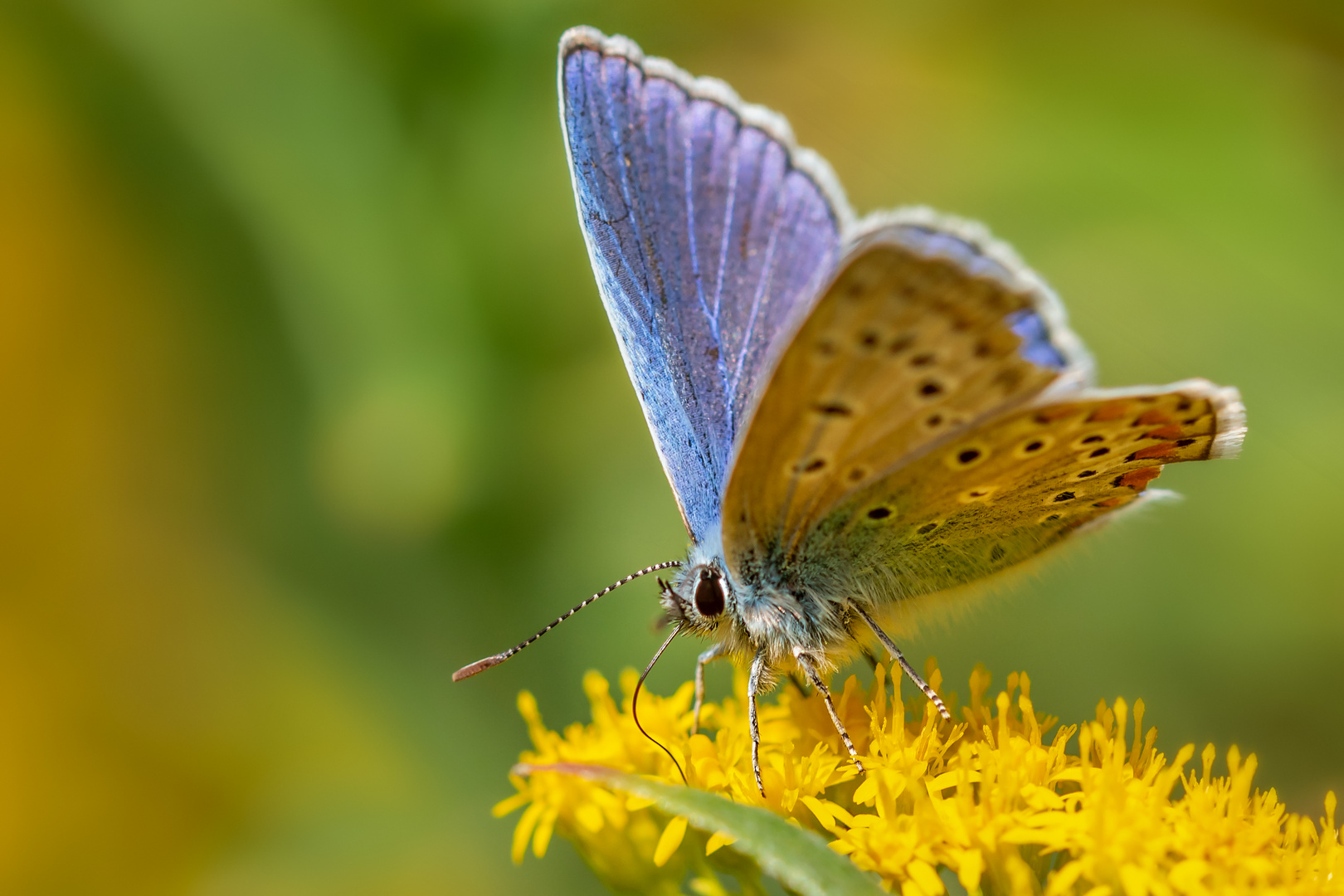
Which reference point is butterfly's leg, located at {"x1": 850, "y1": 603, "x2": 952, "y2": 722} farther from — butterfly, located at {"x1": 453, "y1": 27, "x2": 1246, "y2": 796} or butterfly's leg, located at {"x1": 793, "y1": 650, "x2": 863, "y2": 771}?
butterfly's leg, located at {"x1": 793, "y1": 650, "x2": 863, "y2": 771}

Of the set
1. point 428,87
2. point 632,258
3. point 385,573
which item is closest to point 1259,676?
point 632,258

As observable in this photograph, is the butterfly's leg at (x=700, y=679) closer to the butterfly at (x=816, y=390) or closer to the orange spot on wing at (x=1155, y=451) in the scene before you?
the butterfly at (x=816, y=390)

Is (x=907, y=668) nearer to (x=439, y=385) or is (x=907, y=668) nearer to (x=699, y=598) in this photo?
(x=699, y=598)

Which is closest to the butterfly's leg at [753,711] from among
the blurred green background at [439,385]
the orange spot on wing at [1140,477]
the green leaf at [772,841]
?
the green leaf at [772,841]

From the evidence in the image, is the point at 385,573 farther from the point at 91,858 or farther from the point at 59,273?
the point at 59,273

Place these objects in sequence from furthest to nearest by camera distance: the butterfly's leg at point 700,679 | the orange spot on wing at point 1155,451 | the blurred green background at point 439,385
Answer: the blurred green background at point 439,385
the butterfly's leg at point 700,679
the orange spot on wing at point 1155,451

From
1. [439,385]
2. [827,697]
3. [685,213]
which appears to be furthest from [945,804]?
[439,385]

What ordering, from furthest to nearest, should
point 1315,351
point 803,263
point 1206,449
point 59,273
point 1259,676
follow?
point 59,273 → point 1315,351 → point 1259,676 → point 803,263 → point 1206,449
